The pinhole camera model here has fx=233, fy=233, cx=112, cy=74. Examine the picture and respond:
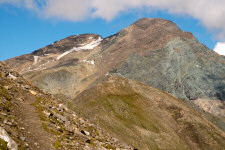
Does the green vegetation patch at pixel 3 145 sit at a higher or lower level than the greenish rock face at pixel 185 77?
lower

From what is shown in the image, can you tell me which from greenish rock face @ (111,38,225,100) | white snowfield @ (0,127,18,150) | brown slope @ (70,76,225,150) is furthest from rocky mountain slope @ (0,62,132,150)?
greenish rock face @ (111,38,225,100)

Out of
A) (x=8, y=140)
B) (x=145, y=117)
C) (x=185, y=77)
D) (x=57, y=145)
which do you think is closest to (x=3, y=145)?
(x=8, y=140)

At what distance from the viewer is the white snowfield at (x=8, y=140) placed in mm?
14327

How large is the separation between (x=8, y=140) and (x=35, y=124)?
14.5 feet

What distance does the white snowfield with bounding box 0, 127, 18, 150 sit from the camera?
564 inches

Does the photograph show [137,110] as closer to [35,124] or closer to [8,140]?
[35,124]

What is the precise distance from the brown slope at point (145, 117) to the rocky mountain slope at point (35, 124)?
129ft

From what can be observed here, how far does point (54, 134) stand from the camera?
61.5ft

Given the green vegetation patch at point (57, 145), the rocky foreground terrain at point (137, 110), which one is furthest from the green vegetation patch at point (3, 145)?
the green vegetation patch at point (57, 145)

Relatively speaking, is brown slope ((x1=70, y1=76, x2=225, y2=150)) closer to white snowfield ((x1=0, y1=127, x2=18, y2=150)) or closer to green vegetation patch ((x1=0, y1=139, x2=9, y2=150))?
white snowfield ((x1=0, y1=127, x2=18, y2=150))

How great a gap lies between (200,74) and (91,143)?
7389 inches

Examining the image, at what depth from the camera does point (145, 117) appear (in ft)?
269

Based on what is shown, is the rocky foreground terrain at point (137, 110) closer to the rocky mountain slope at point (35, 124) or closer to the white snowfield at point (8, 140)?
the rocky mountain slope at point (35, 124)

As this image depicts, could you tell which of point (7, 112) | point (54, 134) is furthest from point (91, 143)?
point (7, 112)
